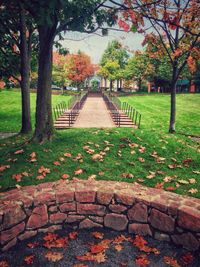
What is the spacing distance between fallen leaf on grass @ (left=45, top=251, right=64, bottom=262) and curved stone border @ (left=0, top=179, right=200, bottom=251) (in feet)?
2.10

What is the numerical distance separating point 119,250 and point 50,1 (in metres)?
5.28

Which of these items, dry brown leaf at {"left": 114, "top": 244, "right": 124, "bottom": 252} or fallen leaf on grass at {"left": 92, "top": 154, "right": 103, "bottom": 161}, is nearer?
dry brown leaf at {"left": 114, "top": 244, "right": 124, "bottom": 252}

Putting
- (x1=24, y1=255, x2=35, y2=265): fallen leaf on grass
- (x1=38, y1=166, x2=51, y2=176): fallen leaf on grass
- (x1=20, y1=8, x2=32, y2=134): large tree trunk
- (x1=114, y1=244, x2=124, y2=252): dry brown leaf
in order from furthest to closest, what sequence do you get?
(x1=20, y1=8, x2=32, y2=134): large tree trunk
(x1=38, y1=166, x2=51, y2=176): fallen leaf on grass
(x1=114, y1=244, x2=124, y2=252): dry brown leaf
(x1=24, y1=255, x2=35, y2=265): fallen leaf on grass

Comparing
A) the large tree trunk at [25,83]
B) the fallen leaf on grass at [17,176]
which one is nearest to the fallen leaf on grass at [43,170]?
the fallen leaf on grass at [17,176]

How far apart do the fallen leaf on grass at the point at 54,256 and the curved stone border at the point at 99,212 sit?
64 centimetres

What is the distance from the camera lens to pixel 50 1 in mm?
5867

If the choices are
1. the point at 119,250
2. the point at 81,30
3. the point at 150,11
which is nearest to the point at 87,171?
the point at 119,250

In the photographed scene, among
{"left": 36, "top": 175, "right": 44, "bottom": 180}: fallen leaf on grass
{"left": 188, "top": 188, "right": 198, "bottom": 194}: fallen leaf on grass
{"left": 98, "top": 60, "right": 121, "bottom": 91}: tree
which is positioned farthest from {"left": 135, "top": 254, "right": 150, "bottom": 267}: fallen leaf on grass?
{"left": 98, "top": 60, "right": 121, "bottom": 91}: tree

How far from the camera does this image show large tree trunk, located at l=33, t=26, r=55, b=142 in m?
8.75

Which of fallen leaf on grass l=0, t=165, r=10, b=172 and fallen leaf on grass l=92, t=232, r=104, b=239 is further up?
fallen leaf on grass l=0, t=165, r=10, b=172

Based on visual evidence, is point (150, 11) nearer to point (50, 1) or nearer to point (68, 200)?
point (50, 1)

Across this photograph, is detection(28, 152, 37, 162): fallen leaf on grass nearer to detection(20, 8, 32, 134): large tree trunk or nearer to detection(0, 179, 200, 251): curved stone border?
detection(0, 179, 200, 251): curved stone border

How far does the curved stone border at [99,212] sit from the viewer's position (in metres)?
4.78

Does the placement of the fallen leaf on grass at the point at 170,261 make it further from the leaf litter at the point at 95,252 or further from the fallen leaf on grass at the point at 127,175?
the fallen leaf on grass at the point at 127,175
